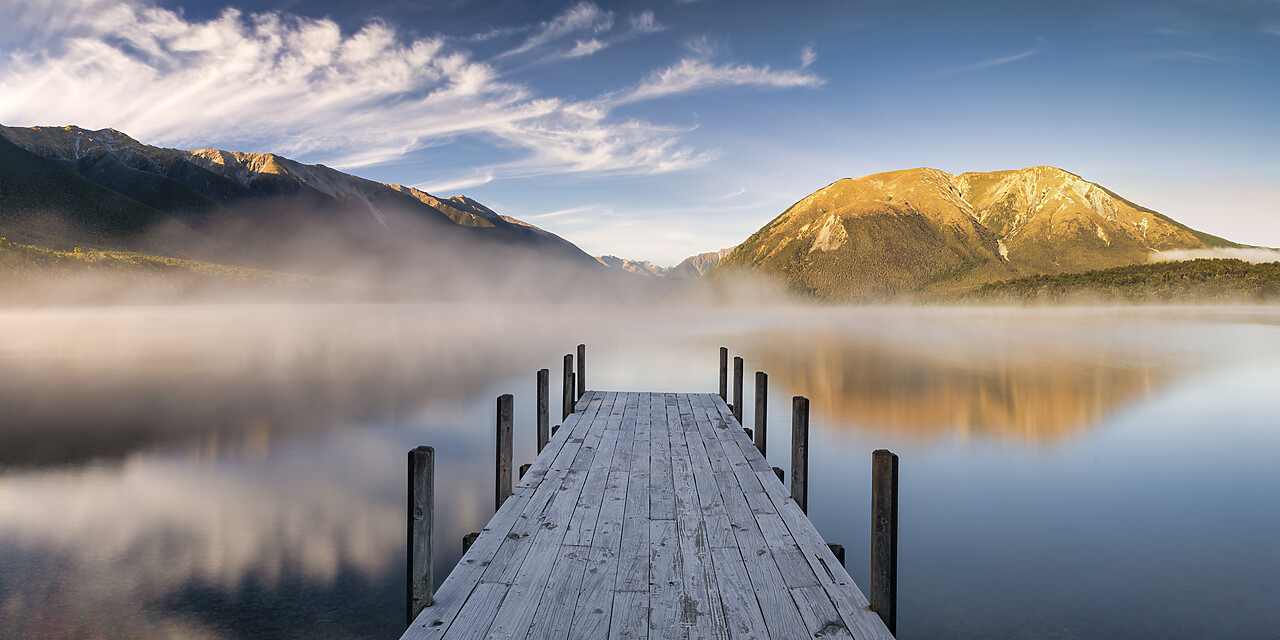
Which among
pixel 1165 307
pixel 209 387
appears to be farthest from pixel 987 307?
pixel 209 387

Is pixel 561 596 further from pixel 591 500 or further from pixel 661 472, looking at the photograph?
pixel 661 472

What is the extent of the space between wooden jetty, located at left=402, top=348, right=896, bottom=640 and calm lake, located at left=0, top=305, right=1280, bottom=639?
2.07 metres

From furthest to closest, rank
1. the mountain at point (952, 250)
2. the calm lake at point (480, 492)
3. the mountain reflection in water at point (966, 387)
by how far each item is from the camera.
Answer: the mountain at point (952, 250), the mountain reflection in water at point (966, 387), the calm lake at point (480, 492)

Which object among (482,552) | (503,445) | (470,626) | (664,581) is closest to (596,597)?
(664,581)

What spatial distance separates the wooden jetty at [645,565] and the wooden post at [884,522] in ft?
0.13

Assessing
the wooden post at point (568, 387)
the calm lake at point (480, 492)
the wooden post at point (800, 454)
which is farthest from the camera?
the wooden post at point (568, 387)

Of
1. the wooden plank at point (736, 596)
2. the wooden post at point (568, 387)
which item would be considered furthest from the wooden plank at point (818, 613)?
the wooden post at point (568, 387)

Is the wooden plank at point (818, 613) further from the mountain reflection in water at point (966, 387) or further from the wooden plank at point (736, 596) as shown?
the mountain reflection in water at point (966, 387)

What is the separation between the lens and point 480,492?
34.5ft

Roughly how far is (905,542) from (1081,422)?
13249mm

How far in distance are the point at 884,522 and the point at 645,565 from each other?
1.69 meters

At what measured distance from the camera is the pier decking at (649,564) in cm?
366

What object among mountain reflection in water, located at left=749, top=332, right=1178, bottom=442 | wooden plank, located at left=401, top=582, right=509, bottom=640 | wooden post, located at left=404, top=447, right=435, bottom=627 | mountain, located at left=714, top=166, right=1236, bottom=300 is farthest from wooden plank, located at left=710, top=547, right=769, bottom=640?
mountain, located at left=714, top=166, right=1236, bottom=300

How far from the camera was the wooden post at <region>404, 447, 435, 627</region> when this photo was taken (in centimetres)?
389
